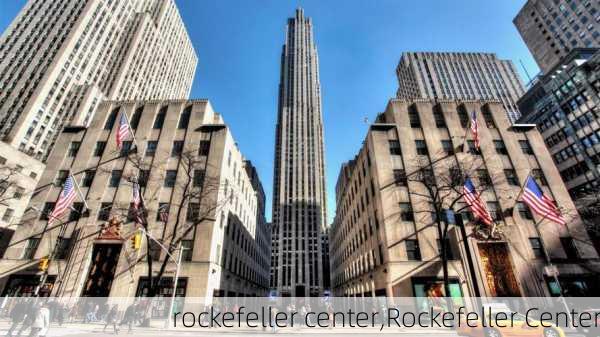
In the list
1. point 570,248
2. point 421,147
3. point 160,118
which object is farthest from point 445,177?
point 160,118

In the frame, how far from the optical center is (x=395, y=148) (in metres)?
35.3

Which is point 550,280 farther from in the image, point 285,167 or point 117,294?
point 285,167

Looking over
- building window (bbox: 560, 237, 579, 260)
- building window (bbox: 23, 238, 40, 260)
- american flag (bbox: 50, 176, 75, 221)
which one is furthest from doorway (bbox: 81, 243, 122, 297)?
building window (bbox: 560, 237, 579, 260)

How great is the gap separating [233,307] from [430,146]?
106 ft

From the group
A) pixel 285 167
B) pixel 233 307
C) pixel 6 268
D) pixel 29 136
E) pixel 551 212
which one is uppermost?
pixel 285 167

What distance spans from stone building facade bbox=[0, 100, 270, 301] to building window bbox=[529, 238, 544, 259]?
115 feet

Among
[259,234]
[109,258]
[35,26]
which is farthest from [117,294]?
[35,26]

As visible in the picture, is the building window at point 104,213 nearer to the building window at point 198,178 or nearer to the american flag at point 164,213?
the american flag at point 164,213

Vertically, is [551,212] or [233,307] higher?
[551,212]

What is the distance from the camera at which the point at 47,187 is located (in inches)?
1288

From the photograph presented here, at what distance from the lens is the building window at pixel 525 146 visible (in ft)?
116

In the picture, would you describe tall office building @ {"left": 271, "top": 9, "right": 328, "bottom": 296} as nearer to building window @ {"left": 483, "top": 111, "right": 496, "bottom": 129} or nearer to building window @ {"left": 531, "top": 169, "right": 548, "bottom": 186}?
building window @ {"left": 483, "top": 111, "right": 496, "bottom": 129}

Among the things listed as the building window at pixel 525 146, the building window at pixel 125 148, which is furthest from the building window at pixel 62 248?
the building window at pixel 525 146

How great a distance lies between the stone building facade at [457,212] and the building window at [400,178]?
0.38 ft
